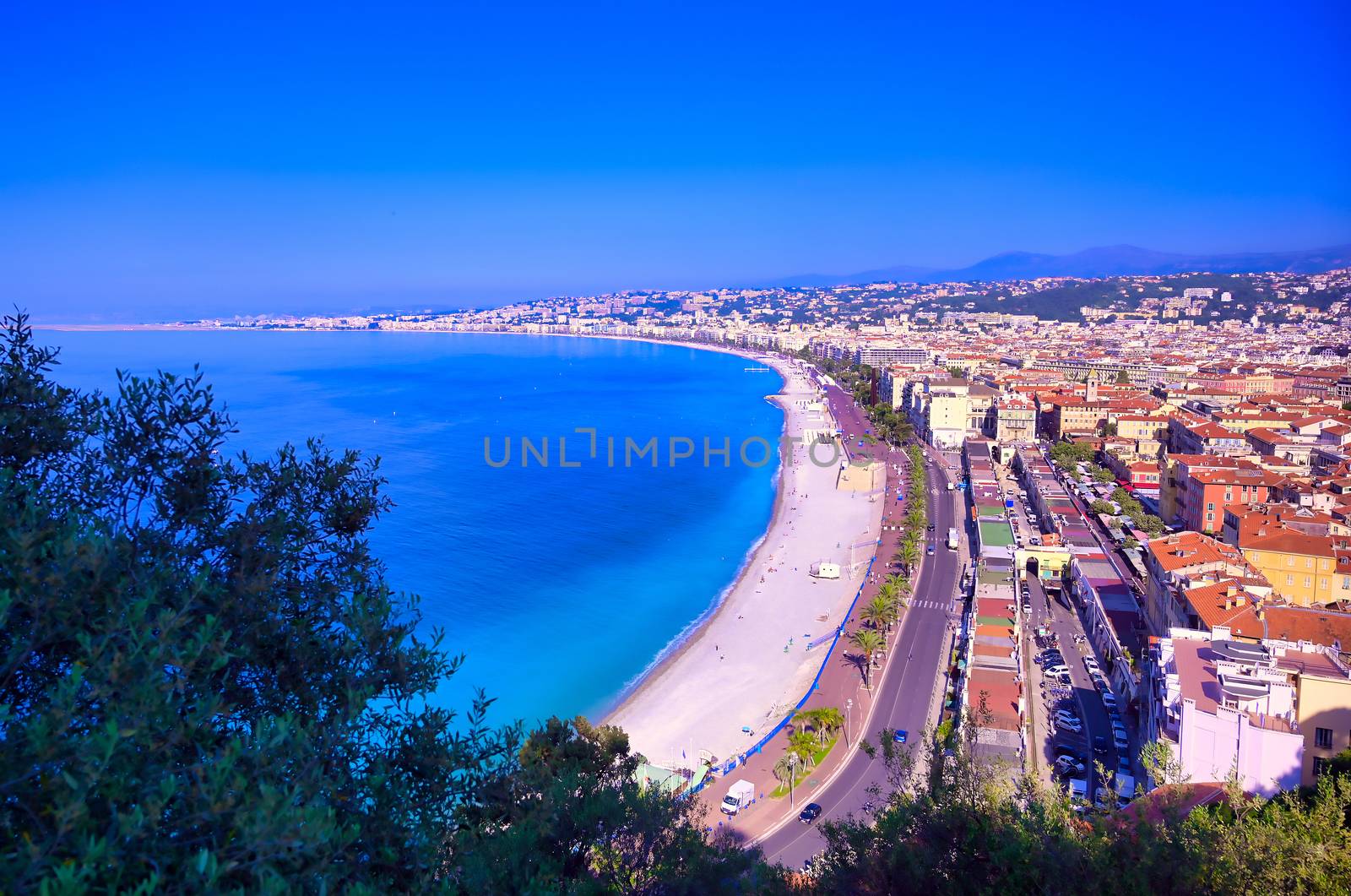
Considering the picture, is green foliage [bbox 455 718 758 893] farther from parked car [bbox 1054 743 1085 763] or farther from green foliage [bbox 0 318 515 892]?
parked car [bbox 1054 743 1085 763]

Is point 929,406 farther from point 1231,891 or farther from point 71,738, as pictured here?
point 71,738

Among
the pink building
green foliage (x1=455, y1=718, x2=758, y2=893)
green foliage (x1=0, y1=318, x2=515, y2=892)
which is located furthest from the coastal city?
green foliage (x1=0, y1=318, x2=515, y2=892)

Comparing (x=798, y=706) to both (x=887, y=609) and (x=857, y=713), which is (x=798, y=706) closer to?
(x=857, y=713)

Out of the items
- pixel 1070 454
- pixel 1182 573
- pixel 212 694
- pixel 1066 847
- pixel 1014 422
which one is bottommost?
pixel 1070 454

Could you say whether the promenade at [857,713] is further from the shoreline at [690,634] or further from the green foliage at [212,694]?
the green foliage at [212,694]

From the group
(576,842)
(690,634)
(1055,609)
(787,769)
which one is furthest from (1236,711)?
(690,634)

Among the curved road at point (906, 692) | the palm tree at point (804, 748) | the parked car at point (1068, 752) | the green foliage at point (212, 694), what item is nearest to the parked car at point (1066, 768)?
the parked car at point (1068, 752)
